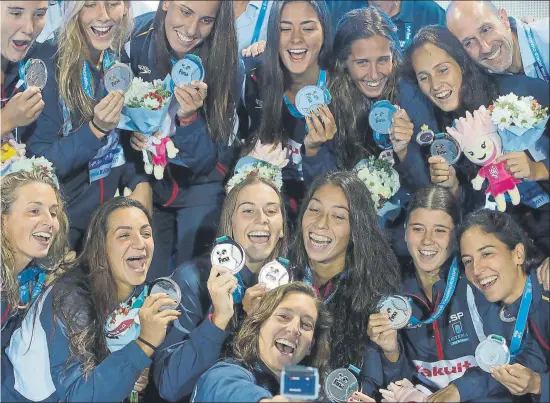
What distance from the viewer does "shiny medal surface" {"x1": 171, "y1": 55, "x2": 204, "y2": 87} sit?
5371 millimetres

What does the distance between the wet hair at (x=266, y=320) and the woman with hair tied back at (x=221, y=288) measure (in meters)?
0.08

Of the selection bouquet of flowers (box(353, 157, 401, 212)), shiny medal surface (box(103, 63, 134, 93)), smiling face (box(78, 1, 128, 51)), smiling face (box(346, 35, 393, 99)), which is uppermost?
smiling face (box(78, 1, 128, 51))

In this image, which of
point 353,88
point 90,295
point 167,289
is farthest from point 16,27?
point 353,88

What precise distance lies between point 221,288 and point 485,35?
1709 millimetres

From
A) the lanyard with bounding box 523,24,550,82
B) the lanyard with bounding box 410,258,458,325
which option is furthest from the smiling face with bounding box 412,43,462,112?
the lanyard with bounding box 410,258,458,325

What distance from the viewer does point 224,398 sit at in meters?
4.59

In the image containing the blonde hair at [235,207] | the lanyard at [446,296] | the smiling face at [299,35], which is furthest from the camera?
the smiling face at [299,35]

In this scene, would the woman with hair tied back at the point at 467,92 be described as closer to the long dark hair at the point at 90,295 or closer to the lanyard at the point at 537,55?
the lanyard at the point at 537,55

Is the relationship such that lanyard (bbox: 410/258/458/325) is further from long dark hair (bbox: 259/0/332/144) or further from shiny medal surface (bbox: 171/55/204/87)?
shiny medal surface (bbox: 171/55/204/87)

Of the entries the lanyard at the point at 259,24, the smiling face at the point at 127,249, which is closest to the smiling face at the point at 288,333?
the smiling face at the point at 127,249

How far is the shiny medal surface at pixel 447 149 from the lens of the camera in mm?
5434

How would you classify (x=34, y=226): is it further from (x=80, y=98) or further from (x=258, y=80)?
(x=258, y=80)

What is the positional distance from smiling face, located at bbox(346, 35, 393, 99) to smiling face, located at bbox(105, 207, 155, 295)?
124cm

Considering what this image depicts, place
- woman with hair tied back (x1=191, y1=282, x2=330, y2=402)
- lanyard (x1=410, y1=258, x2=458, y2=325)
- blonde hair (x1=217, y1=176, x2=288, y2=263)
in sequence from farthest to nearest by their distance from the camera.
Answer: blonde hair (x1=217, y1=176, x2=288, y2=263)
lanyard (x1=410, y1=258, x2=458, y2=325)
woman with hair tied back (x1=191, y1=282, x2=330, y2=402)
